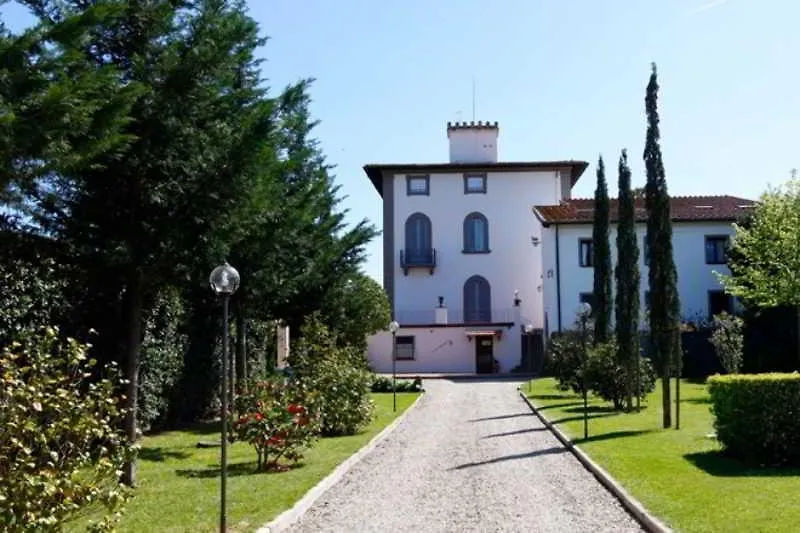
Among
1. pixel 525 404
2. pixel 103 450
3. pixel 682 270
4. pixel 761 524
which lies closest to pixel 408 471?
pixel 761 524

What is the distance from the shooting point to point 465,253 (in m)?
57.6

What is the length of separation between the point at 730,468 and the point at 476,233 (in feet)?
148

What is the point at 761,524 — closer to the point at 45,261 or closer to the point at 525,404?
the point at 45,261

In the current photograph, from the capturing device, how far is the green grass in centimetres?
923

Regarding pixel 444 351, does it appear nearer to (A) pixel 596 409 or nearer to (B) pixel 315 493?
(A) pixel 596 409

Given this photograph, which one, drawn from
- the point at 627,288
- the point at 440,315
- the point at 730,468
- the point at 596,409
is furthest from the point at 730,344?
the point at 440,315

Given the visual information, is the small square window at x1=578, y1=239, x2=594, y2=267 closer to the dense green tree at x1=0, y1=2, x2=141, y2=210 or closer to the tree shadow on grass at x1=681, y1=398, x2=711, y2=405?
the tree shadow on grass at x1=681, y1=398, x2=711, y2=405

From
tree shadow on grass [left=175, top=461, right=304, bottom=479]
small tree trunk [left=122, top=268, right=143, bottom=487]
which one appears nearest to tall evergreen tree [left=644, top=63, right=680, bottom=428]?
tree shadow on grass [left=175, top=461, right=304, bottom=479]

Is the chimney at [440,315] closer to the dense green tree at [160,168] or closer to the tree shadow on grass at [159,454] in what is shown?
the tree shadow on grass at [159,454]

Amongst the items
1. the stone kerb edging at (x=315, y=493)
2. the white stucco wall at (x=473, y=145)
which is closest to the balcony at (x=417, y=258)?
the white stucco wall at (x=473, y=145)

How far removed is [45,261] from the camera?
13.0 m

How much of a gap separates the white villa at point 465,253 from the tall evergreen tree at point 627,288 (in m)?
28.9

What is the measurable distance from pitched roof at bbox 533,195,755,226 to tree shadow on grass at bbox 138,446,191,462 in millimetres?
29170

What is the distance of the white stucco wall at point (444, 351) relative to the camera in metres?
54.6
